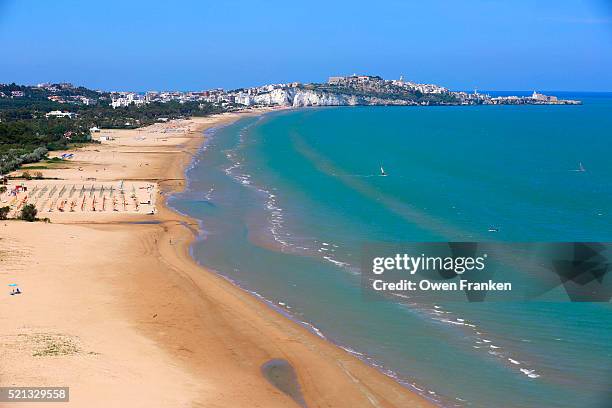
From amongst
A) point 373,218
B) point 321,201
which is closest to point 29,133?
point 321,201

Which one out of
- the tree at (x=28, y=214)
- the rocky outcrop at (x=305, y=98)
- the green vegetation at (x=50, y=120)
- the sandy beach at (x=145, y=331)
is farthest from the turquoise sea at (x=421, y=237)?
the rocky outcrop at (x=305, y=98)

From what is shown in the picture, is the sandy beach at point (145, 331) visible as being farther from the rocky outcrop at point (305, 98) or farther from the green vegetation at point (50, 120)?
the rocky outcrop at point (305, 98)

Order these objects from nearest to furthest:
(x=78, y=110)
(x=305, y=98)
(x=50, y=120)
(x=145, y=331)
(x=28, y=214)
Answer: (x=145, y=331)
(x=28, y=214)
(x=50, y=120)
(x=78, y=110)
(x=305, y=98)

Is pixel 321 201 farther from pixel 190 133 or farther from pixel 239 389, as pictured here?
pixel 190 133

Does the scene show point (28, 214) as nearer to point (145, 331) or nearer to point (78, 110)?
point (145, 331)

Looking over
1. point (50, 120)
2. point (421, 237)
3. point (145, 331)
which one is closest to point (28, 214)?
point (145, 331)

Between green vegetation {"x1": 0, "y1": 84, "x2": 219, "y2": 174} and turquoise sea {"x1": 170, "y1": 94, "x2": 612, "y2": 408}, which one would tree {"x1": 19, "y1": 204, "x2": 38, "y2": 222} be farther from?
green vegetation {"x1": 0, "y1": 84, "x2": 219, "y2": 174}
